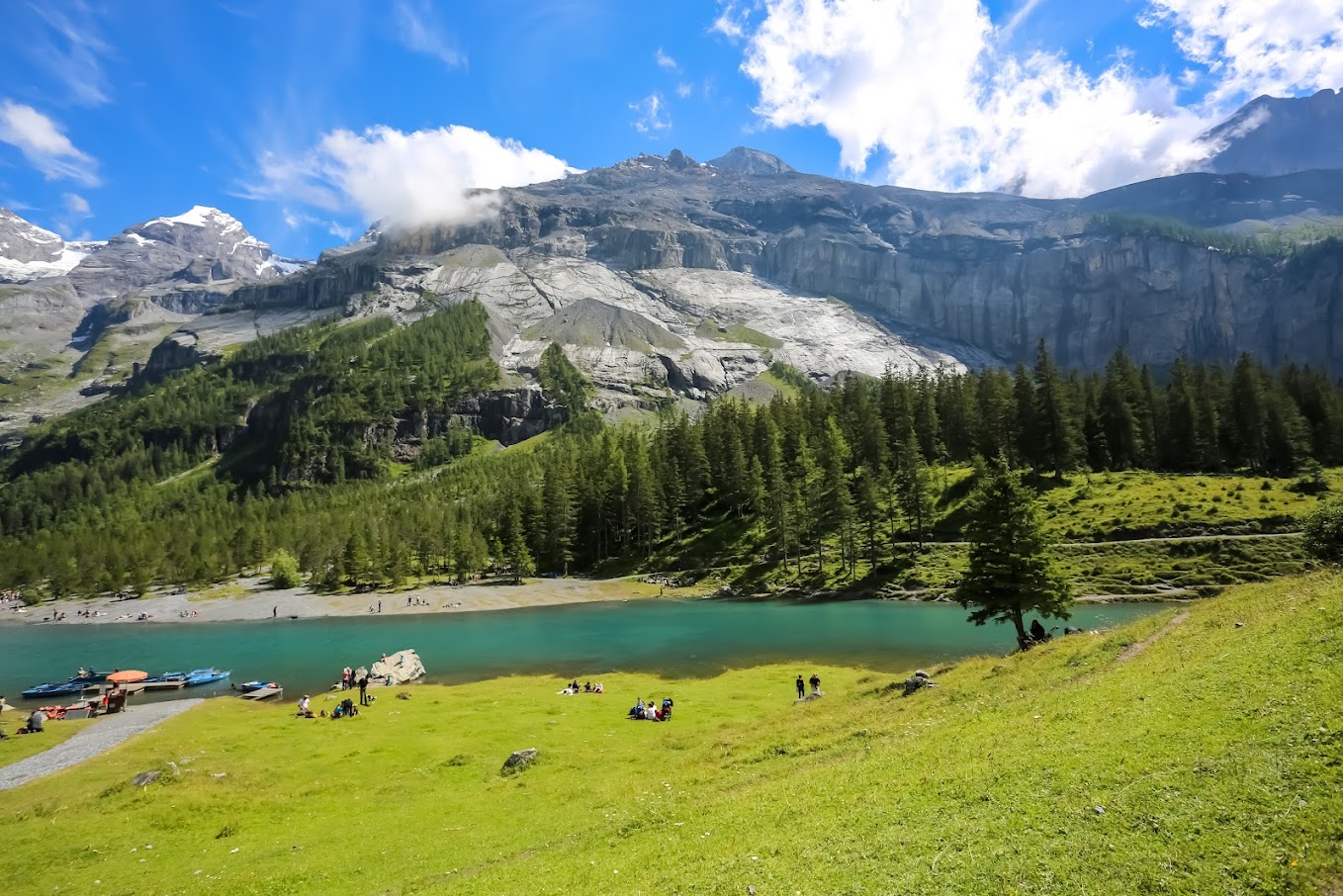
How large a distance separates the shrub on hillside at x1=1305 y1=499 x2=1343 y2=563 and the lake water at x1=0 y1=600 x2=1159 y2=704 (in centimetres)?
2169

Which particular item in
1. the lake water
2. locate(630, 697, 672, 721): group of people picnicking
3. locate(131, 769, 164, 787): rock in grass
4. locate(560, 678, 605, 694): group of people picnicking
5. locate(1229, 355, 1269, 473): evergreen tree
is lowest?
the lake water

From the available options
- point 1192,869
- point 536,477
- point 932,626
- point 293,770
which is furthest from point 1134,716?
point 536,477

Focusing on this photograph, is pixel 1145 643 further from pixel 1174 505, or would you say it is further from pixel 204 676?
pixel 204 676

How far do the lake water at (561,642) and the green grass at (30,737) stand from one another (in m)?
13.4

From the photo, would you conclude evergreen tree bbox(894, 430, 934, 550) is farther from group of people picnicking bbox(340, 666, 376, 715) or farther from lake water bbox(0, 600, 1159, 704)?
group of people picnicking bbox(340, 666, 376, 715)

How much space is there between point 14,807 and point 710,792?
31.4 meters

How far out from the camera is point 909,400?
13112 cm

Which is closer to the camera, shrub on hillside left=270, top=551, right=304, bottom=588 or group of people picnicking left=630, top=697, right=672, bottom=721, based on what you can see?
group of people picnicking left=630, top=697, right=672, bottom=721

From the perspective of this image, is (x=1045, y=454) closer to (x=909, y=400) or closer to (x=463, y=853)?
(x=909, y=400)

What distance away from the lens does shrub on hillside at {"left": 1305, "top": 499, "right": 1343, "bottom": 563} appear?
3509 centimetres

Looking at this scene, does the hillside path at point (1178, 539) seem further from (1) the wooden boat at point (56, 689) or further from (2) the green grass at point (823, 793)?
(1) the wooden boat at point (56, 689)

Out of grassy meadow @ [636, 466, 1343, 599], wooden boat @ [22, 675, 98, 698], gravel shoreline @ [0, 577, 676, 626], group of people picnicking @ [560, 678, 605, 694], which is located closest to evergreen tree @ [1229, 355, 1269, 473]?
grassy meadow @ [636, 466, 1343, 599]

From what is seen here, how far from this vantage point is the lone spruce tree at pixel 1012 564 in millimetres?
42375

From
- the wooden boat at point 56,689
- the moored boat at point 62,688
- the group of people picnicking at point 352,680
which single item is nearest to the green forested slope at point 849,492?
the group of people picnicking at point 352,680
